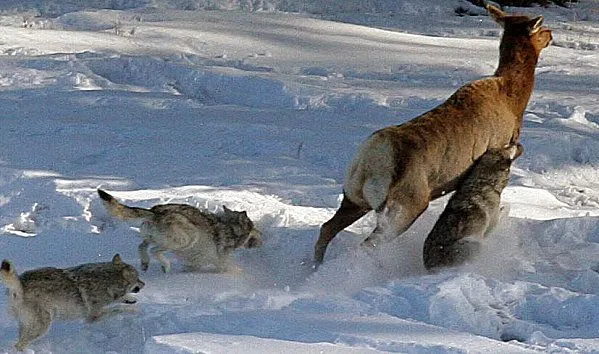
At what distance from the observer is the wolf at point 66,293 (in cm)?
529

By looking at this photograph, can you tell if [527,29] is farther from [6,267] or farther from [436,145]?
[6,267]

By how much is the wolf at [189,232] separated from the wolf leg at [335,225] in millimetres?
456

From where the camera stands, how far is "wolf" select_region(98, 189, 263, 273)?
6496 millimetres

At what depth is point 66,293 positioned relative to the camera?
5.51 meters

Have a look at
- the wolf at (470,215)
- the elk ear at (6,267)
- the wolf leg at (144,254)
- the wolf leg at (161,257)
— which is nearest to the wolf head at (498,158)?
the wolf at (470,215)

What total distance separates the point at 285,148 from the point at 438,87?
326cm

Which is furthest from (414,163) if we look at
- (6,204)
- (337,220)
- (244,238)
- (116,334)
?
(6,204)

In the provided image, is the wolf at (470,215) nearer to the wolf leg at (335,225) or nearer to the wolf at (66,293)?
the wolf leg at (335,225)

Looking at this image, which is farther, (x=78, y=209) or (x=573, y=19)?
(x=573, y=19)

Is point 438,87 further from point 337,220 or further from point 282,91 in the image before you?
point 337,220

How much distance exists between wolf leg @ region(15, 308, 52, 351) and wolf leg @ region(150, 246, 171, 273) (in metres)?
1.35

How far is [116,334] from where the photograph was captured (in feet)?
18.1

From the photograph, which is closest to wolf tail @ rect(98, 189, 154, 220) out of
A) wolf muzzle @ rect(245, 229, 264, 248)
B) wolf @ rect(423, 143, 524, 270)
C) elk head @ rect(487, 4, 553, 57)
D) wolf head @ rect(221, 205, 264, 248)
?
wolf head @ rect(221, 205, 264, 248)

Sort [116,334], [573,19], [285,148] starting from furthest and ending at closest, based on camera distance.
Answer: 1. [573,19]
2. [285,148]
3. [116,334]
